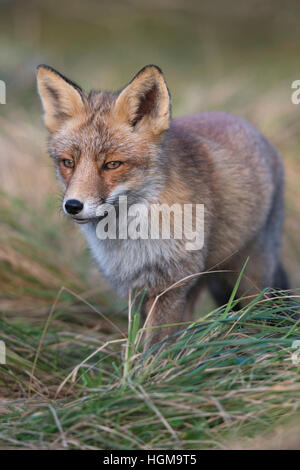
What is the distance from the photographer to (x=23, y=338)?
3.93m

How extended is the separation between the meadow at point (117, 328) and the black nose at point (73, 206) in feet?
2.24

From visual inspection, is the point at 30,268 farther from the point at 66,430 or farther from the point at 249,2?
the point at 249,2

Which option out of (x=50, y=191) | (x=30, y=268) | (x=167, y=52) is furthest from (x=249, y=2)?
(x=30, y=268)

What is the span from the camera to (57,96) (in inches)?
142

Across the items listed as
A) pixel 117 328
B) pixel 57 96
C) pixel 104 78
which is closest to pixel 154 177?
pixel 57 96

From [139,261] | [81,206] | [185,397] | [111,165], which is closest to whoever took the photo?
[185,397]

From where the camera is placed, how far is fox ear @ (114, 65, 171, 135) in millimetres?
3248

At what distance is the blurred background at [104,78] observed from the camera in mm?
5238

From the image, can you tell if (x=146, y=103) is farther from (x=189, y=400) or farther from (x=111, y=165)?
(x=189, y=400)

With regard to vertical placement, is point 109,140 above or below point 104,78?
below

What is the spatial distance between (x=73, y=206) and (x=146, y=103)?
2.80ft

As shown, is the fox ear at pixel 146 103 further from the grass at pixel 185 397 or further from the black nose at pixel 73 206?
the grass at pixel 185 397

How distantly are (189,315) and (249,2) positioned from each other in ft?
47.6
